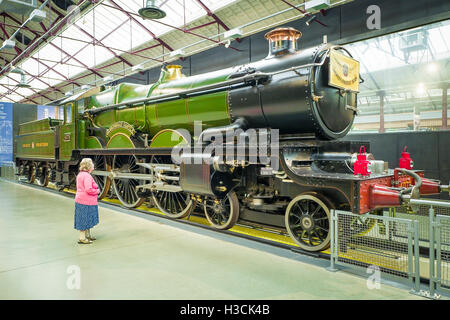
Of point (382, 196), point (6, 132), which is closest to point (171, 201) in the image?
point (382, 196)

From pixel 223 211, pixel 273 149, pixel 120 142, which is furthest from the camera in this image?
pixel 120 142

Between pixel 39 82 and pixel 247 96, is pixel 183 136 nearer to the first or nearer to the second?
pixel 247 96

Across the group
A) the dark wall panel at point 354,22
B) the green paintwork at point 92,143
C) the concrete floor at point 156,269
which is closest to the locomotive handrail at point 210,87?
the green paintwork at point 92,143

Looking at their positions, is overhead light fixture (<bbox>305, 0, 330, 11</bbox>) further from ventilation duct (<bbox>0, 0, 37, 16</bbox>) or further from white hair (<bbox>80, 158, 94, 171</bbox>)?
white hair (<bbox>80, 158, 94, 171</bbox>)

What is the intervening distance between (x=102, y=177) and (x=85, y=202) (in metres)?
4.24

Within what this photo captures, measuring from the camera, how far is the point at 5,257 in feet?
13.5

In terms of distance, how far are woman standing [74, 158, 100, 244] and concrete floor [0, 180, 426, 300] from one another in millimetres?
265

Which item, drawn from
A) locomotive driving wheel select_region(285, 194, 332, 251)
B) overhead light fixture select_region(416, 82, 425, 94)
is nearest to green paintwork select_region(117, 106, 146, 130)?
locomotive driving wheel select_region(285, 194, 332, 251)

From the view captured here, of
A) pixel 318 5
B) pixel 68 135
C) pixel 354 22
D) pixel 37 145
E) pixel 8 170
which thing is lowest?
pixel 8 170

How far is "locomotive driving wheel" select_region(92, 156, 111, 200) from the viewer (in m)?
8.20

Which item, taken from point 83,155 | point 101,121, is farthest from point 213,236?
point 83,155

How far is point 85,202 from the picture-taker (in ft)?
15.3

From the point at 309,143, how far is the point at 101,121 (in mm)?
5997

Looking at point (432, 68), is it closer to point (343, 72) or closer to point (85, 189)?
point (343, 72)
